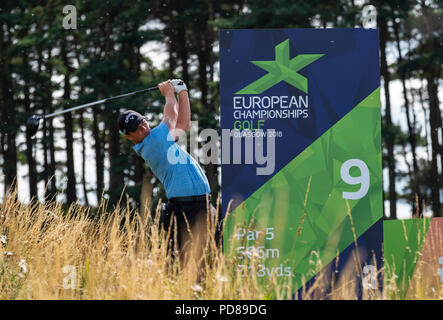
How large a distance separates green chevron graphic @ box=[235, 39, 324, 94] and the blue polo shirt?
1.04 metres

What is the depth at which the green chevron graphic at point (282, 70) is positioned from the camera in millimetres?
6098

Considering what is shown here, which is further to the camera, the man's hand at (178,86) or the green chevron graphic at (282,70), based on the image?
the green chevron graphic at (282,70)

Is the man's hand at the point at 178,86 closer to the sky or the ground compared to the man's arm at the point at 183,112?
closer to the sky

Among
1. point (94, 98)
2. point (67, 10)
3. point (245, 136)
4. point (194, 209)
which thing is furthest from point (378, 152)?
point (67, 10)

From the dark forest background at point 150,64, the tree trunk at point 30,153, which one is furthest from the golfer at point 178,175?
the tree trunk at point 30,153

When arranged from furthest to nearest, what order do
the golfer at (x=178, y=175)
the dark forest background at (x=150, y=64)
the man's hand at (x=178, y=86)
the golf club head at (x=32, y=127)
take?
the dark forest background at (x=150, y=64) → the golf club head at (x=32, y=127) → the man's hand at (x=178, y=86) → the golfer at (x=178, y=175)

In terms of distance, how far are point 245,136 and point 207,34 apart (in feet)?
54.6

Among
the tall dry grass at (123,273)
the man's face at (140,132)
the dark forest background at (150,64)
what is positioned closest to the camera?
the tall dry grass at (123,273)

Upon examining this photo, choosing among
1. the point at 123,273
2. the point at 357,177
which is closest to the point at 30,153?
the point at 357,177

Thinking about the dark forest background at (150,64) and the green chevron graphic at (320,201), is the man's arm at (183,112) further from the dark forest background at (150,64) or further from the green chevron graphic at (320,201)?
the dark forest background at (150,64)

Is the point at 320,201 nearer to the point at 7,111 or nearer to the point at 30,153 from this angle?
the point at 7,111

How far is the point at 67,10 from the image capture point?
21344 millimetres

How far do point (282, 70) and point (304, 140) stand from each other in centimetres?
72

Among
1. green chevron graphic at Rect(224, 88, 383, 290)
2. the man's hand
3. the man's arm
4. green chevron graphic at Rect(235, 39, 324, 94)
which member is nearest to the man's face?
the man's arm
